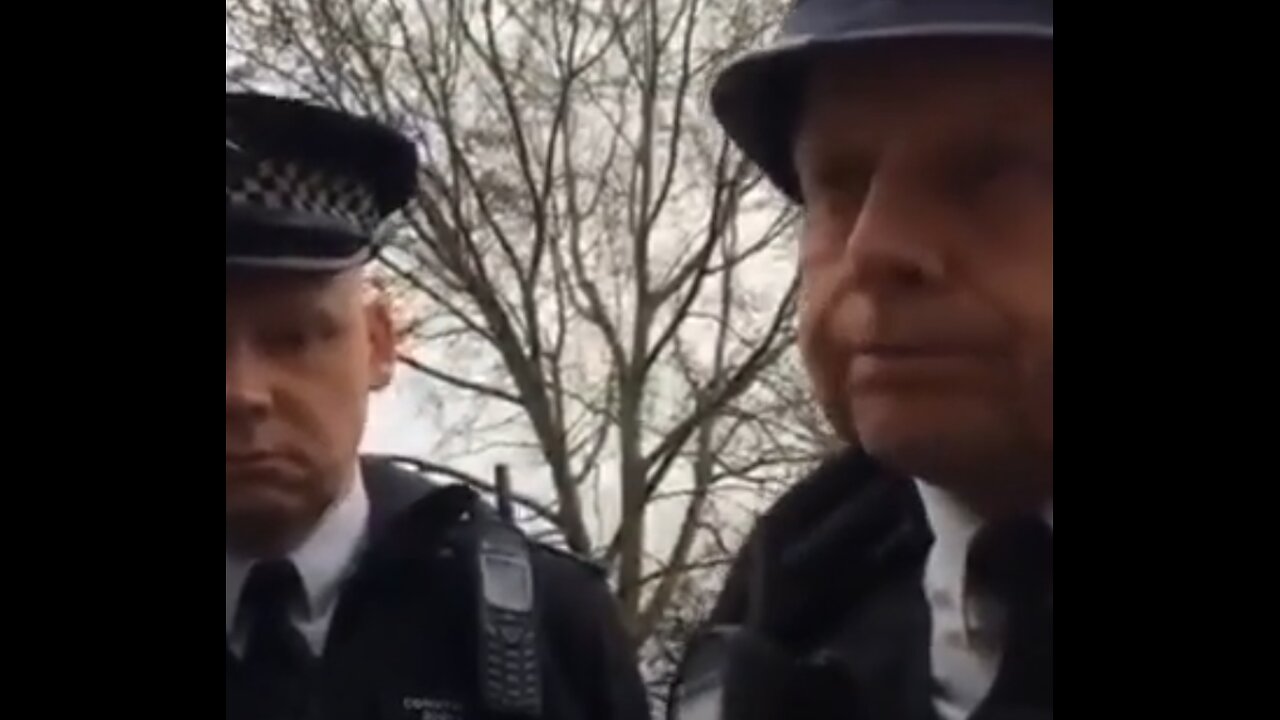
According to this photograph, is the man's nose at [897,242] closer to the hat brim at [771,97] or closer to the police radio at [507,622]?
the hat brim at [771,97]

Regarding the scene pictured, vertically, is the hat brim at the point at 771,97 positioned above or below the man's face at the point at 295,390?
above

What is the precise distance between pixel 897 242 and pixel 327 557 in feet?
2.20

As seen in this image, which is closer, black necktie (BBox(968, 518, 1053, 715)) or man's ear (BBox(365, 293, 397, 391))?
black necktie (BBox(968, 518, 1053, 715))

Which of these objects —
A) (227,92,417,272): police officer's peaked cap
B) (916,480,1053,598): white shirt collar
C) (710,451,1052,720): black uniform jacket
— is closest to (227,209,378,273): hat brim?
(227,92,417,272): police officer's peaked cap

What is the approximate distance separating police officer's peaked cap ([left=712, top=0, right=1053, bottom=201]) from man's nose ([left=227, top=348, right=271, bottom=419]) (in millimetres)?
539

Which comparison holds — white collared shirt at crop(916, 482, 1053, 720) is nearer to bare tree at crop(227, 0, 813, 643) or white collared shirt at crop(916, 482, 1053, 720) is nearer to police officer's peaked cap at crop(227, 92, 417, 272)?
bare tree at crop(227, 0, 813, 643)

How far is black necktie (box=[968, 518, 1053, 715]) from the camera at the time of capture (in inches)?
75.0

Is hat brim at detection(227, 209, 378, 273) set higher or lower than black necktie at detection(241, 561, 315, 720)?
higher

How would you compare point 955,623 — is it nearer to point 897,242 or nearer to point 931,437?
point 931,437

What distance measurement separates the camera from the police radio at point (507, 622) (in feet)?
6.58

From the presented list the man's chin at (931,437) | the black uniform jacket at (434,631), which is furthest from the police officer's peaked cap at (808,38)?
the black uniform jacket at (434,631)

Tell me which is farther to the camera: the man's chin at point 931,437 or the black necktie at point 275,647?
the black necktie at point 275,647

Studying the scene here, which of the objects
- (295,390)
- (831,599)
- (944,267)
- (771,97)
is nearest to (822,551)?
(831,599)
